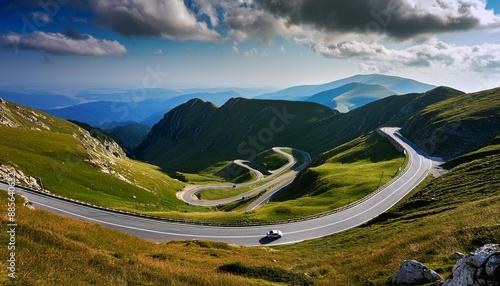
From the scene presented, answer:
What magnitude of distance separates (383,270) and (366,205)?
43037 millimetres

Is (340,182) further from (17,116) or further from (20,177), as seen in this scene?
(17,116)

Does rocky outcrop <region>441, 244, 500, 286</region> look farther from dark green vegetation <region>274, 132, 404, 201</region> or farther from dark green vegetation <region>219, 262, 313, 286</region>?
dark green vegetation <region>274, 132, 404, 201</region>

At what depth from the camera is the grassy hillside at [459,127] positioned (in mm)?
97600

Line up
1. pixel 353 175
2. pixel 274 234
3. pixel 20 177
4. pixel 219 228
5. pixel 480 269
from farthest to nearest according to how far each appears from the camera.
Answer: pixel 353 175 → pixel 20 177 → pixel 219 228 → pixel 274 234 → pixel 480 269

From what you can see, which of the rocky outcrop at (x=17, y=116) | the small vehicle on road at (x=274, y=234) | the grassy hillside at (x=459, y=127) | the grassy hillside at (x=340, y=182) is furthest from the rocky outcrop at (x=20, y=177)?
the grassy hillside at (x=459, y=127)

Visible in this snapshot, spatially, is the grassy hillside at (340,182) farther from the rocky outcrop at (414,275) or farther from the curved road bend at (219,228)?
the rocky outcrop at (414,275)

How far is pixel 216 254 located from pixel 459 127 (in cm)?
11518

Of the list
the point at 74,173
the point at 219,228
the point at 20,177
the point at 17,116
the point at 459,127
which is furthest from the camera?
the point at 17,116

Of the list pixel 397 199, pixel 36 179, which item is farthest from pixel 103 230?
pixel 397 199

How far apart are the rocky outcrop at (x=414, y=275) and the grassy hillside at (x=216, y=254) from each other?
1531 mm

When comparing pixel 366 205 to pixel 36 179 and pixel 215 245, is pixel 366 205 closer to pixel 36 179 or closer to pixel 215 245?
pixel 215 245

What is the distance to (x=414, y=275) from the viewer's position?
18438 millimetres

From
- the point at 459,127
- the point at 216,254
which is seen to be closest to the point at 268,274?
the point at 216,254

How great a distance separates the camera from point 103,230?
2969cm
